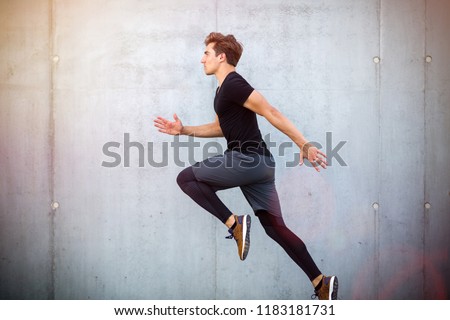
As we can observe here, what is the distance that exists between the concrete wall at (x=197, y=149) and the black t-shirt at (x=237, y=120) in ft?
3.18

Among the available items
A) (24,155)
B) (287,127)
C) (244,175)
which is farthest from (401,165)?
(24,155)

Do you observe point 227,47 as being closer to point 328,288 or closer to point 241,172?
point 241,172

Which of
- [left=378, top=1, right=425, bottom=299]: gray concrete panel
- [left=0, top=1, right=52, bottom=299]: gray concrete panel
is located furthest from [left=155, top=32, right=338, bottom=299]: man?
[left=0, top=1, right=52, bottom=299]: gray concrete panel

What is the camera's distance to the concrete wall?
18.1 ft

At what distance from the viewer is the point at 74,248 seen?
5.57 meters

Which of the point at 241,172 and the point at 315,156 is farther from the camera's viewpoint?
the point at 241,172

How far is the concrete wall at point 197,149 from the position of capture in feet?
18.1

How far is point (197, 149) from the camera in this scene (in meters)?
5.51

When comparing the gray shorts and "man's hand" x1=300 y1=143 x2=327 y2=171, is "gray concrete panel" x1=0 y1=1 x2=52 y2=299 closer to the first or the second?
the gray shorts

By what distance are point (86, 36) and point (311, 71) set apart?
2.17 meters

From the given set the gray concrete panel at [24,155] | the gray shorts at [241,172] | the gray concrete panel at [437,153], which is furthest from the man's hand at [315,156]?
the gray concrete panel at [24,155]

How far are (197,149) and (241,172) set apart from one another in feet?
3.67

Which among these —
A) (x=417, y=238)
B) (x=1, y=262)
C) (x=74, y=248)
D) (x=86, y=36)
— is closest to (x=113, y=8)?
(x=86, y=36)
